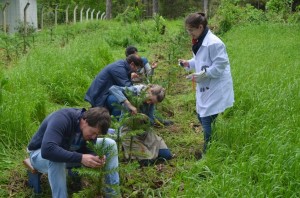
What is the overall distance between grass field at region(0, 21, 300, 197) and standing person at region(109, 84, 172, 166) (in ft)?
0.47

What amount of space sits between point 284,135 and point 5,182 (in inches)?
113

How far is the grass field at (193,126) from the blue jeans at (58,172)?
0.47ft

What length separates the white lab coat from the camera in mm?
4031

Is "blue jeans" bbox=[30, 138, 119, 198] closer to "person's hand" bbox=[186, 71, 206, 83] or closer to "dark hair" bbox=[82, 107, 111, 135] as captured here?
"dark hair" bbox=[82, 107, 111, 135]

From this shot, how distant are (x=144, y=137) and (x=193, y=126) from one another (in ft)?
4.72

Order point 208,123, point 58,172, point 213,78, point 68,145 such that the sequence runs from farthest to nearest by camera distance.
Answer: point 208,123 → point 213,78 → point 68,145 → point 58,172

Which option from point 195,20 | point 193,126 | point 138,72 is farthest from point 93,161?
point 193,126

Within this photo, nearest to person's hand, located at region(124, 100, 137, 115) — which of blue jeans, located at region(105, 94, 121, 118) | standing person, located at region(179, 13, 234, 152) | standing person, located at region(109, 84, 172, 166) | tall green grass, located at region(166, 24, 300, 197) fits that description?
standing person, located at region(109, 84, 172, 166)

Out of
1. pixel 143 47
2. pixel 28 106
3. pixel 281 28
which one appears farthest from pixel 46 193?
pixel 281 28

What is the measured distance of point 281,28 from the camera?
51.9 feet

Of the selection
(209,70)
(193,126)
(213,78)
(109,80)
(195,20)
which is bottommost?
(193,126)

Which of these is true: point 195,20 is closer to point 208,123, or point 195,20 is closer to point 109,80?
point 208,123

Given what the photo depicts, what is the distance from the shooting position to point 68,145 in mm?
3371

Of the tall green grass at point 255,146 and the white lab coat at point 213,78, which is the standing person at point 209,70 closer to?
the white lab coat at point 213,78
